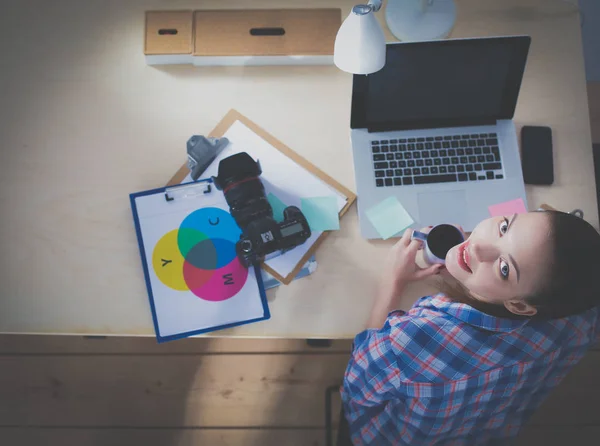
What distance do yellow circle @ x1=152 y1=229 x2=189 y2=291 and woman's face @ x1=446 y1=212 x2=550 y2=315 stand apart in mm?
560

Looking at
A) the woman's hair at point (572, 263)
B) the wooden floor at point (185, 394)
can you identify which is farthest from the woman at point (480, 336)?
the wooden floor at point (185, 394)

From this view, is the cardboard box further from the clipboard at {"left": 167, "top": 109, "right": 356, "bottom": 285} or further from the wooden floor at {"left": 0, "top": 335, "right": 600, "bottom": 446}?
the wooden floor at {"left": 0, "top": 335, "right": 600, "bottom": 446}

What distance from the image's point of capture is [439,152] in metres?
1.15

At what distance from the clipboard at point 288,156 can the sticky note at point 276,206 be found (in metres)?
0.09

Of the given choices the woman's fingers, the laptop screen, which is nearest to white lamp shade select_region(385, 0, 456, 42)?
the laptop screen

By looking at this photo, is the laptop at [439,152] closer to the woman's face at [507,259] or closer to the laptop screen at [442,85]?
the laptop screen at [442,85]

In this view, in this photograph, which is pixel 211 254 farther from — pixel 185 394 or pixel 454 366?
pixel 185 394

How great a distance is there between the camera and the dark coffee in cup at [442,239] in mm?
1063

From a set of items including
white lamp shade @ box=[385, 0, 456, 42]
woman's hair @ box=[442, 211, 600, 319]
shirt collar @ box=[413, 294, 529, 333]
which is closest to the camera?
woman's hair @ box=[442, 211, 600, 319]

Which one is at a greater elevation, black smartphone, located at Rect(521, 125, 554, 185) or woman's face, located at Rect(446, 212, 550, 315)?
black smartphone, located at Rect(521, 125, 554, 185)

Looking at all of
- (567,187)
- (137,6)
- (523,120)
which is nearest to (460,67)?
(523,120)

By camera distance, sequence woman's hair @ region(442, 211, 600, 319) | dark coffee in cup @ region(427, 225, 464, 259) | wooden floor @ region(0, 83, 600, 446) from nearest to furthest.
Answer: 1. woman's hair @ region(442, 211, 600, 319)
2. dark coffee in cup @ region(427, 225, 464, 259)
3. wooden floor @ region(0, 83, 600, 446)

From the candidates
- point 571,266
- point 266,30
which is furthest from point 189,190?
point 571,266

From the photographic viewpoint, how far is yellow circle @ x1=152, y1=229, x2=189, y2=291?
3.60ft
